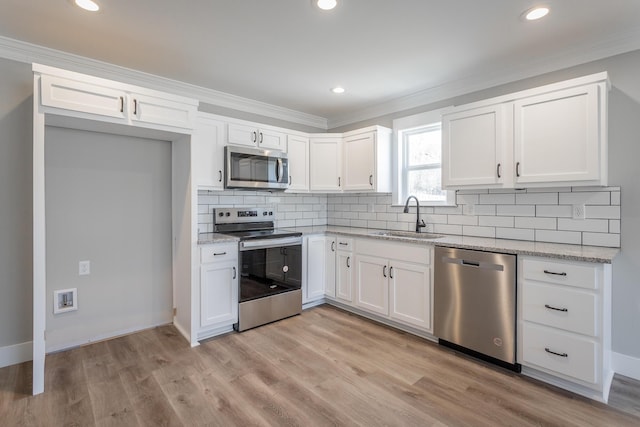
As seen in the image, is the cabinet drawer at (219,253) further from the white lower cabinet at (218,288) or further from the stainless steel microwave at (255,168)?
the stainless steel microwave at (255,168)

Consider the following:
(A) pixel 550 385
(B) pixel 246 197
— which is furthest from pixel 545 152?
(B) pixel 246 197

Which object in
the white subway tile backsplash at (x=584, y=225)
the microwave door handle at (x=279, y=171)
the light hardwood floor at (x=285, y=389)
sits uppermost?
the microwave door handle at (x=279, y=171)

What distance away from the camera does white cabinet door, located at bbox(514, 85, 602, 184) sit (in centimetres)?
218

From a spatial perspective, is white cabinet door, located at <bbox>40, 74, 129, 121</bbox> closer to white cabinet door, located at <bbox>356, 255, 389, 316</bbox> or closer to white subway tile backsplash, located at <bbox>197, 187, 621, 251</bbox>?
white subway tile backsplash, located at <bbox>197, 187, 621, 251</bbox>

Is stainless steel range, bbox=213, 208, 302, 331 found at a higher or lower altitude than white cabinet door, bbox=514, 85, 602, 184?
lower

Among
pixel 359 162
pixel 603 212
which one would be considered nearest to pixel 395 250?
pixel 359 162

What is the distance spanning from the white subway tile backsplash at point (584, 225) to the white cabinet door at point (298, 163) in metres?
2.61

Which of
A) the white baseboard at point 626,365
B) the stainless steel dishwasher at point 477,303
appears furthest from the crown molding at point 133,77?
the white baseboard at point 626,365

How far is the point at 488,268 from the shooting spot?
2.41m

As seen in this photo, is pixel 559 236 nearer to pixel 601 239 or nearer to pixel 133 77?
pixel 601 239

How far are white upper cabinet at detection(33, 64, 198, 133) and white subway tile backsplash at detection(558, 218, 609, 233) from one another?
3.23m

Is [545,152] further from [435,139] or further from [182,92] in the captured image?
[182,92]

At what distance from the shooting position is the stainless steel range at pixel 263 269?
3082 mm

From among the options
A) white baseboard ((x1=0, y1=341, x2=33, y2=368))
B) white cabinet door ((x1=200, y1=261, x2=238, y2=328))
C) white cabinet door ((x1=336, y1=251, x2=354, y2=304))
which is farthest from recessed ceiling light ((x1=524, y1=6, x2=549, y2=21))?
white baseboard ((x1=0, y1=341, x2=33, y2=368))
